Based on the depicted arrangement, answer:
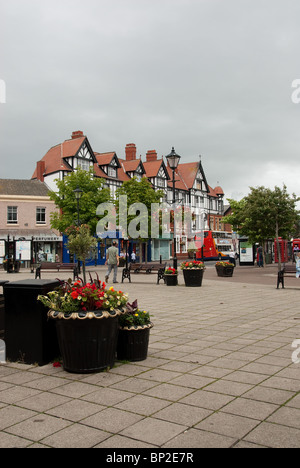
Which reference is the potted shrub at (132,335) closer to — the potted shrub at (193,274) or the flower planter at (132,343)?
the flower planter at (132,343)

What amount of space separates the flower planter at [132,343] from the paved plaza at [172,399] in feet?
0.48

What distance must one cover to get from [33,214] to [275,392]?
41.1 m

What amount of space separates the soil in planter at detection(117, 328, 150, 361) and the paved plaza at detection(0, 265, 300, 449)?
0.46 feet

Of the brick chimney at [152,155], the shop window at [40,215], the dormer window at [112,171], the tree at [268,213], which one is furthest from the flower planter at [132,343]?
the brick chimney at [152,155]

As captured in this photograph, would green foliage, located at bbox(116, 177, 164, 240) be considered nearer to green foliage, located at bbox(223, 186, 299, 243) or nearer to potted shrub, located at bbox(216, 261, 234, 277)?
green foliage, located at bbox(223, 186, 299, 243)

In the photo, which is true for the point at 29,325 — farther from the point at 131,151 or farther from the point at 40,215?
the point at 131,151

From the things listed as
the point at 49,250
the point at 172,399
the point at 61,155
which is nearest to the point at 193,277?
the point at 172,399

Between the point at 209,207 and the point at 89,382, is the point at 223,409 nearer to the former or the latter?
the point at 89,382

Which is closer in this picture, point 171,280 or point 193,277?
point 193,277

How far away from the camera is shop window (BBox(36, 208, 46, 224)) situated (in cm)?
4375

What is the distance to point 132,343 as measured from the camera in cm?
569

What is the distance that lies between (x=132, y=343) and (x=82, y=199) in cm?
3044

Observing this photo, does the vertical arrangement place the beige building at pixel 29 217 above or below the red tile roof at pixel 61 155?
below

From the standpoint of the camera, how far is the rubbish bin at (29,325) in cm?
538
